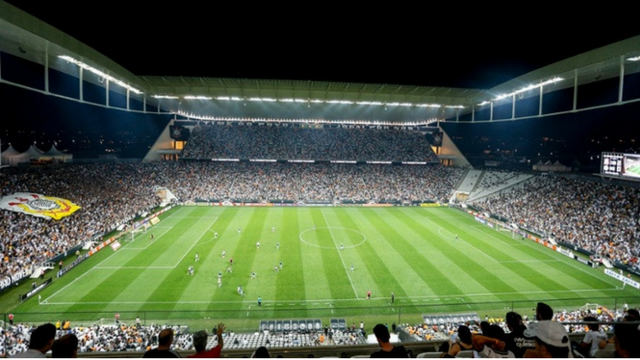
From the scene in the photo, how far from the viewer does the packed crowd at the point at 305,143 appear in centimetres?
6141

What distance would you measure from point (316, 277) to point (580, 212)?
27.3 m

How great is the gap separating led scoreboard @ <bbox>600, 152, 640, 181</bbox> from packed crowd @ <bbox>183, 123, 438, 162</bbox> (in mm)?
30244

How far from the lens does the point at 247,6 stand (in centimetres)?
1573

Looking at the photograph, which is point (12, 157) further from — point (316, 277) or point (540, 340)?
point (540, 340)

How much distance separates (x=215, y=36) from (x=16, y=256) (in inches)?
756

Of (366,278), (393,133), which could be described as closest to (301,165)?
(393,133)

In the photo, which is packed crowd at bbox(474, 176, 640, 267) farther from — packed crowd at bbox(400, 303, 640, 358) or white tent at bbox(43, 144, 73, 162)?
white tent at bbox(43, 144, 73, 162)

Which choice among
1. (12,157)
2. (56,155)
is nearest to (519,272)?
(12,157)

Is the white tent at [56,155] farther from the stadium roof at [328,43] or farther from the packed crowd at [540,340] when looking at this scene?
the packed crowd at [540,340]

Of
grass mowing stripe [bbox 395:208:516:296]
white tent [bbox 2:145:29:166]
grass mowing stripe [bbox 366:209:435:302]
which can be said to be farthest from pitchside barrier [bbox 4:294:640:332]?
white tent [bbox 2:145:29:166]

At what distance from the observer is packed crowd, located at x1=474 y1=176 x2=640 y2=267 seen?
2738cm

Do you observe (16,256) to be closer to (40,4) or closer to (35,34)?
(35,34)

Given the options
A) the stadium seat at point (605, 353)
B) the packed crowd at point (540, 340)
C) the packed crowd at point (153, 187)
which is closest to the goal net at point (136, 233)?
Result: the packed crowd at point (153, 187)

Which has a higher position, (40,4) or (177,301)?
(40,4)
